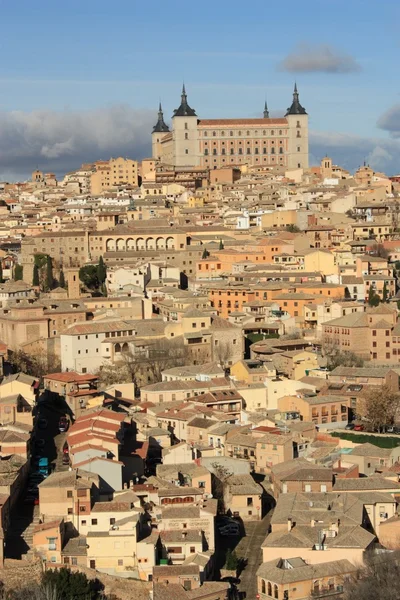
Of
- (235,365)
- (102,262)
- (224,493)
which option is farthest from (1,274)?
(224,493)

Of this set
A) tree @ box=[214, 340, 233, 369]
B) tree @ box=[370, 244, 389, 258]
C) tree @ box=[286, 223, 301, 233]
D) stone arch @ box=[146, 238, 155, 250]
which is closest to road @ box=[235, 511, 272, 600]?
tree @ box=[214, 340, 233, 369]

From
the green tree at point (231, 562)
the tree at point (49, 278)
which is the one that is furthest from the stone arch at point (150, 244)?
the green tree at point (231, 562)

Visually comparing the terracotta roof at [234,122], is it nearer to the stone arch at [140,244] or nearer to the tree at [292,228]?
the tree at [292,228]

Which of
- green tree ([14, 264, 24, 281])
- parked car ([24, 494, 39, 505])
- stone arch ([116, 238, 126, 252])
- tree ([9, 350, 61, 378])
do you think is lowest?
parked car ([24, 494, 39, 505])

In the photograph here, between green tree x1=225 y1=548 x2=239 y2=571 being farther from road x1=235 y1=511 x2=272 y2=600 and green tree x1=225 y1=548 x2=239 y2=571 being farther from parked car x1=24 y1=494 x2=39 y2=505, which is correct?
parked car x1=24 y1=494 x2=39 y2=505

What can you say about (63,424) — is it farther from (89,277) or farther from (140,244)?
(140,244)

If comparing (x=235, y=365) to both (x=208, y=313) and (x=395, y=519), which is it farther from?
(x=395, y=519)
